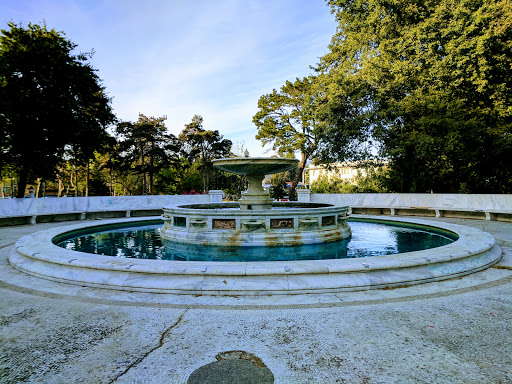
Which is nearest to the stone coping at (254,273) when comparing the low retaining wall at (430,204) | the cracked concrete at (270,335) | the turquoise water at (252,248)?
the cracked concrete at (270,335)

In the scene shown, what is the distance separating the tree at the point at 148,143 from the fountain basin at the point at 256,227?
102 feet

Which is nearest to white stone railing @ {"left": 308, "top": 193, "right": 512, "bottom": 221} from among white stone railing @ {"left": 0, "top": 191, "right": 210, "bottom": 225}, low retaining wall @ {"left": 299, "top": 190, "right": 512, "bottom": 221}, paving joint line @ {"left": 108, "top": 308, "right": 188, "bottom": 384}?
low retaining wall @ {"left": 299, "top": 190, "right": 512, "bottom": 221}

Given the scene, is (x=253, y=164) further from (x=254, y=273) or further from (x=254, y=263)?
(x=254, y=273)

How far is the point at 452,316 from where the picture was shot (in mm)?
4023

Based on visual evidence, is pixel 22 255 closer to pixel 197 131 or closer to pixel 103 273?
pixel 103 273

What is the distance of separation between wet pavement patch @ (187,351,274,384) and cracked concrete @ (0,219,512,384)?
0.08 metres

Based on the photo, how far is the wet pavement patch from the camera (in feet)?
8.71

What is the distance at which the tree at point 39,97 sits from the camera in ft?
60.2

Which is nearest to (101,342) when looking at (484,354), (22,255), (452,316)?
(484,354)

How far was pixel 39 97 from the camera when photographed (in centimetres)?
1925

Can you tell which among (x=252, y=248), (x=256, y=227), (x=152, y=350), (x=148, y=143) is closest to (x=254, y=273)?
(x=152, y=350)

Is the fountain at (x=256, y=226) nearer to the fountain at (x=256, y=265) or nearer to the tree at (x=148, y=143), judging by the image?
the fountain at (x=256, y=265)

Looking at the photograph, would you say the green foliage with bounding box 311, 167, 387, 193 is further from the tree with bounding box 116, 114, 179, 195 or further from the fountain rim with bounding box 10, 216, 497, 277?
the fountain rim with bounding box 10, 216, 497, 277

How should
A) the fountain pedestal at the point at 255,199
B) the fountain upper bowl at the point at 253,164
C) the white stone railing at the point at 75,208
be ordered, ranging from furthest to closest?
the white stone railing at the point at 75,208, the fountain pedestal at the point at 255,199, the fountain upper bowl at the point at 253,164
